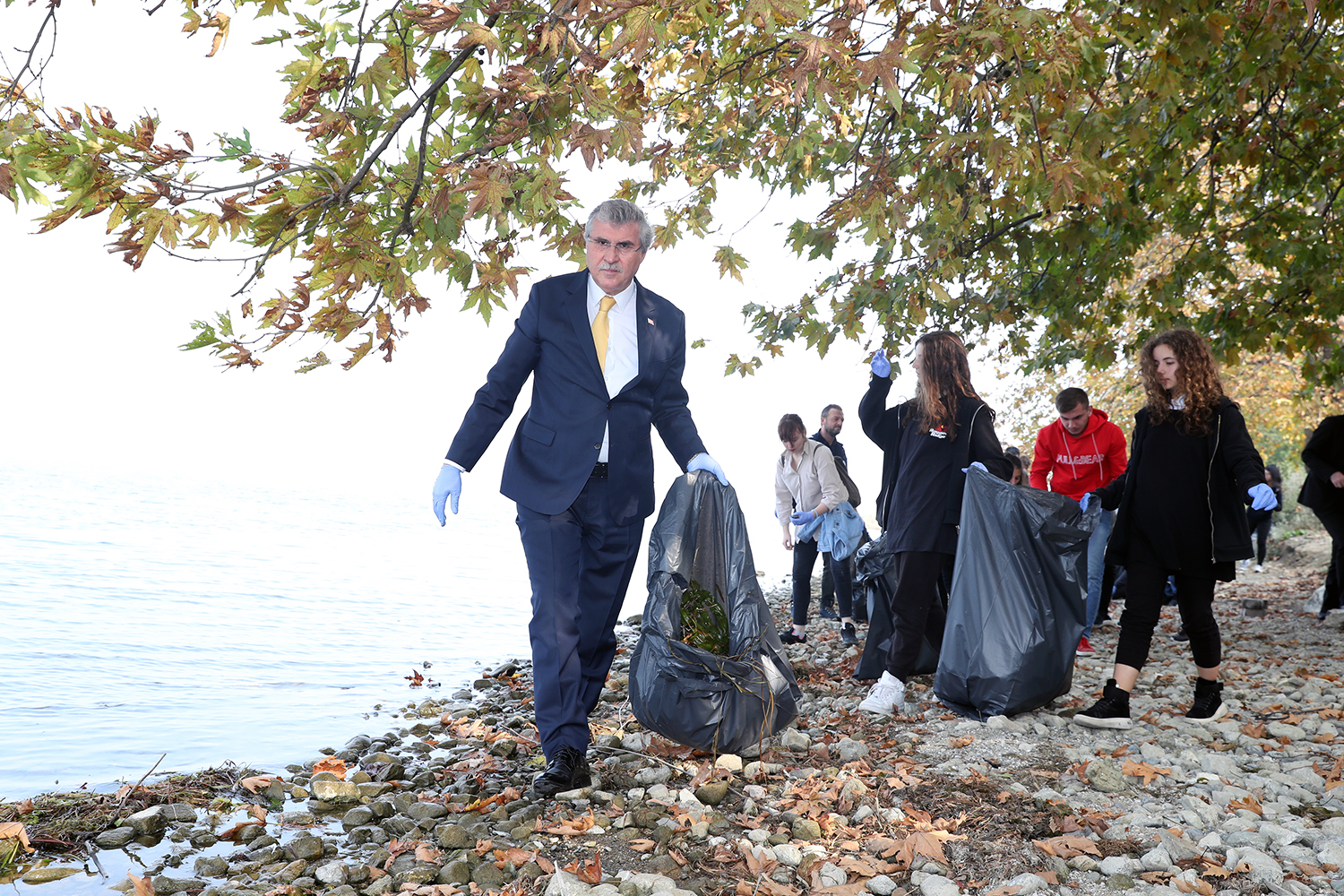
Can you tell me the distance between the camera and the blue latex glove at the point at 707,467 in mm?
3647

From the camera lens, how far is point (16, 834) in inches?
110

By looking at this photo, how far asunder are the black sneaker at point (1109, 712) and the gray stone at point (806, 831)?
1792 mm

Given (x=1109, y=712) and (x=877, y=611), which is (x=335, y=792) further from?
(x=1109, y=712)

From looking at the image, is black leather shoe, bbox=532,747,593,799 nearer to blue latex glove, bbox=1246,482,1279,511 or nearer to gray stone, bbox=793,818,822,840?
gray stone, bbox=793,818,822,840

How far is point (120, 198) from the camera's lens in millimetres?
2693

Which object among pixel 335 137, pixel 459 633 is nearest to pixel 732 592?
pixel 335 137

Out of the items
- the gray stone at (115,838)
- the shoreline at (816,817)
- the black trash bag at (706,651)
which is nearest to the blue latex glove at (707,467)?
the black trash bag at (706,651)

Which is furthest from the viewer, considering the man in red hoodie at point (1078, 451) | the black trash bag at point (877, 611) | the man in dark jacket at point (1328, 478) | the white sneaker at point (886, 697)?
the man in dark jacket at point (1328, 478)

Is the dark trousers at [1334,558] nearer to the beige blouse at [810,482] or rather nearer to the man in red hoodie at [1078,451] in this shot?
the man in red hoodie at [1078,451]

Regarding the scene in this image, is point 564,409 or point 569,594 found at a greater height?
point 564,409

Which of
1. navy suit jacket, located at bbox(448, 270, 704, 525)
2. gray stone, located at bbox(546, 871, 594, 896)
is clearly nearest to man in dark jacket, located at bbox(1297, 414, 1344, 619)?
navy suit jacket, located at bbox(448, 270, 704, 525)

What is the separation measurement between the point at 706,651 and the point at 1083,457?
367 cm

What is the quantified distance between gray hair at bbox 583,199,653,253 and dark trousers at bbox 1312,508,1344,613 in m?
6.10

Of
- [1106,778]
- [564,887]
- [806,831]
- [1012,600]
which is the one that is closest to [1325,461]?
[1012,600]
